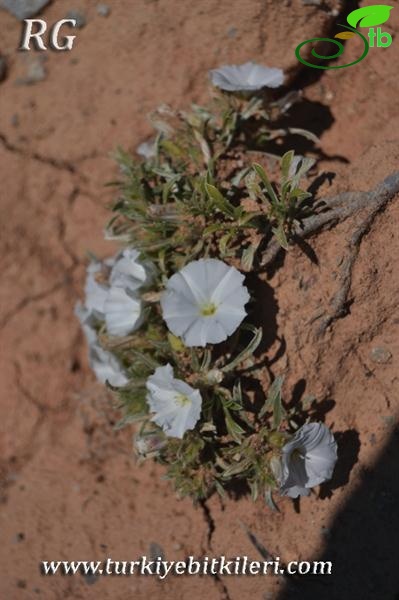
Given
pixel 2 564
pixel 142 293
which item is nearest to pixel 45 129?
pixel 142 293

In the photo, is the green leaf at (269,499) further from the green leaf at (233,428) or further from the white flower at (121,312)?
the white flower at (121,312)

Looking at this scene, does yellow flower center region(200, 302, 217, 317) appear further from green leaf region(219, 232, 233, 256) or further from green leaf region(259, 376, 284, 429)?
green leaf region(259, 376, 284, 429)

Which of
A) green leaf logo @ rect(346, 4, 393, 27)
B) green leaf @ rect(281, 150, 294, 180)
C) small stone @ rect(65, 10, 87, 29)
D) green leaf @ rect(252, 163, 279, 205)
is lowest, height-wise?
green leaf @ rect(252, 163, 279, 205)

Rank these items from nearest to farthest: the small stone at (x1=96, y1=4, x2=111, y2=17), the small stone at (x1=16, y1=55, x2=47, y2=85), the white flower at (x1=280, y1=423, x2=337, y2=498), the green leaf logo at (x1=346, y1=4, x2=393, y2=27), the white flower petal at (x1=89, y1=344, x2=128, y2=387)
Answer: the white flower at (x1=280, y1=423, x2=337, y2=498) < the white flower petal at (x1=89, y1=344, x2=128, y2=387) < the green leaf logo at (x1=346, y1=4, x2=393, y2=27) < the small stone at (x1=96, y1=4, x2=111, y2=17) < the small stone at (x1=16, y1=55, x2=47, y2=85)

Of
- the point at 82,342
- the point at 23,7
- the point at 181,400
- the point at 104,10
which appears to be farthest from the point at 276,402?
the point at 23,7

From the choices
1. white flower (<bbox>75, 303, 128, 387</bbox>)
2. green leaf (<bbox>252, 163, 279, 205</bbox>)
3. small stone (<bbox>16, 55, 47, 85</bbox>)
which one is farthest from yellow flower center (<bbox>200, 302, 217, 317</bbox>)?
small stone (<bbox>16, 55, 47, 85</bbox>)

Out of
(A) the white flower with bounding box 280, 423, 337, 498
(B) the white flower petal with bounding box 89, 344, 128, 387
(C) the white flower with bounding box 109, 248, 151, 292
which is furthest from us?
(B) the white flower petal with bounding box 89, 344, 128, 387

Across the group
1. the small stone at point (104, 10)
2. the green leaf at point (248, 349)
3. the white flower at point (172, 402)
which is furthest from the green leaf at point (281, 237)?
the small stone at point (104, 10)
